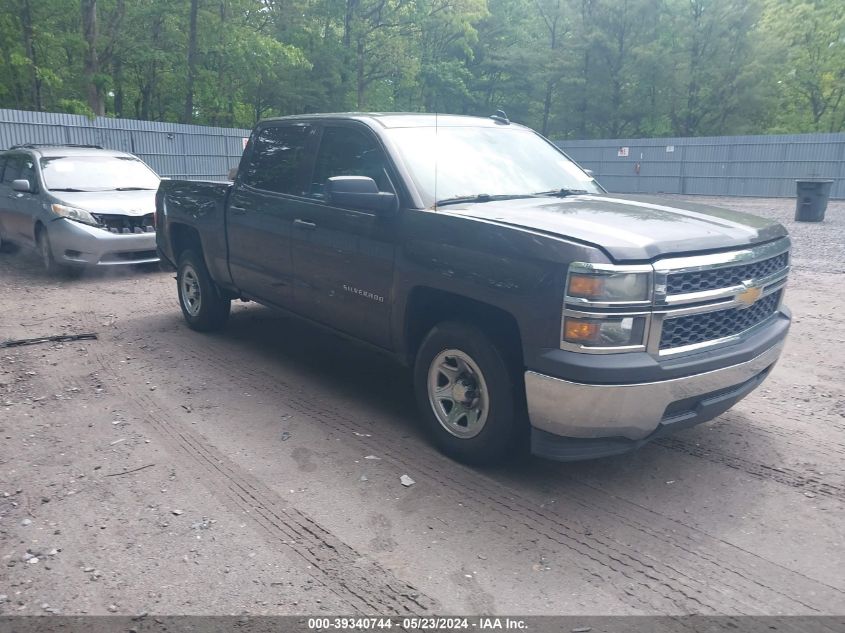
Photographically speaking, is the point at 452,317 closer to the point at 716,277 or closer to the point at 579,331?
the point at 579,331

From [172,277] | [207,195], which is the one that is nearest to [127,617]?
[207,195]

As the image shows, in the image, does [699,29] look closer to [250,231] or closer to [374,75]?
[374,75]

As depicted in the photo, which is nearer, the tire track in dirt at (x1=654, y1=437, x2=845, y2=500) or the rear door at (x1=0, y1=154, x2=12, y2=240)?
the tire track in dirt at (x1=654, y1=437, x2=845, y2=500)

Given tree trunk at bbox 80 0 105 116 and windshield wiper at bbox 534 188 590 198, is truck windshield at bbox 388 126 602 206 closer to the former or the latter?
windshield wiper at bbox 534 188 590 198

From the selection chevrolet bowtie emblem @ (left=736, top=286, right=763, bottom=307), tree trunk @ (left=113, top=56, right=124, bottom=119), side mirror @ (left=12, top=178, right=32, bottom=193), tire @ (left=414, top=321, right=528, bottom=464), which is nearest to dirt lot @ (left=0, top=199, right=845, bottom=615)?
tire @ (left=414, top=321, right=528, bottom=464)

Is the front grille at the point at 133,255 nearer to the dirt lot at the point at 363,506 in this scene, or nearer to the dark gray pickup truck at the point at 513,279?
the dirt lot at the point at 363,506

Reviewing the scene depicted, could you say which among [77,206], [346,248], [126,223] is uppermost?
[346,248]

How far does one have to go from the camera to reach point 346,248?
4.90m

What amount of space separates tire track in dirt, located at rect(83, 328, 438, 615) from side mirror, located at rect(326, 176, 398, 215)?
177cm

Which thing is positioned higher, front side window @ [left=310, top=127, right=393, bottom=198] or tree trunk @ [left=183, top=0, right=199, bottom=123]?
tree trunk @ [left=183, top=0, right=199, bottom=123]

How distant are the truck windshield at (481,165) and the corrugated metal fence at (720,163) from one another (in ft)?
77.1

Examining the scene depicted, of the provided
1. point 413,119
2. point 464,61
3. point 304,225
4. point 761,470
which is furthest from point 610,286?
point 464,61

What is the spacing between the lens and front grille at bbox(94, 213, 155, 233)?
32.2 ft

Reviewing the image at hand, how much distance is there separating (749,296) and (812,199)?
1551cm
